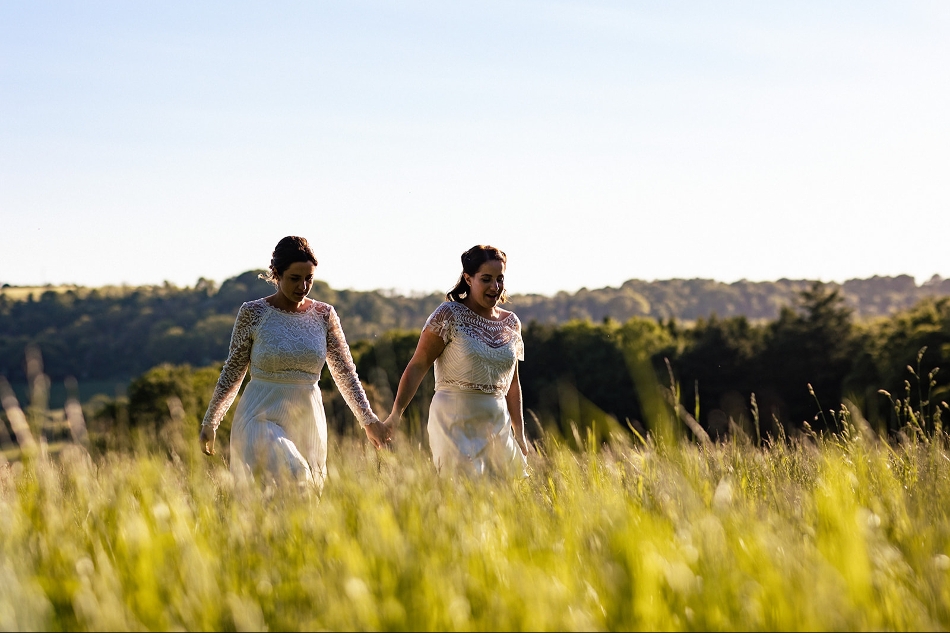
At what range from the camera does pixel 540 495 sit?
3.74m

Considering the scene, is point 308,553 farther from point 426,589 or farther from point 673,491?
point 673,491

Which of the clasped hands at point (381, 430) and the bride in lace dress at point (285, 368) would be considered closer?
the bride in lace dress at point (285, 368)

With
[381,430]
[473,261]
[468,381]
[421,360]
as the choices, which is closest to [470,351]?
[468,381]

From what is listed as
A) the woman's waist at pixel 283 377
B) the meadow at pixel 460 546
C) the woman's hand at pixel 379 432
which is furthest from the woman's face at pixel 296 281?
the meadow at pixel 460 546

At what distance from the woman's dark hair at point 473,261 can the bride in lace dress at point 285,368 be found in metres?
0.89

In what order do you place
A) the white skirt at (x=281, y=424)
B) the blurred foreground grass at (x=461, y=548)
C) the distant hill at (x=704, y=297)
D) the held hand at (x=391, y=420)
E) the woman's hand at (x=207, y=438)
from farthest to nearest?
the distant hill at (x=704, y=297) → the held hand at (x=391, y=420) → the woman's hand at (x=207, y=438) → the white skirt at (x=281, y=424) → the blurred foreground grass at (x=461, y=548)

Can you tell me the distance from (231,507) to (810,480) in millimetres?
2398

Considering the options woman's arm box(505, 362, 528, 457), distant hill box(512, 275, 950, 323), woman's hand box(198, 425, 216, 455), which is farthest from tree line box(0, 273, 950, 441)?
distant hill box(512, 275, 950, 323)

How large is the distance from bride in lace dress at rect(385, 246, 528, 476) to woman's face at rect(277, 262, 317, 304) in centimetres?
→ 87

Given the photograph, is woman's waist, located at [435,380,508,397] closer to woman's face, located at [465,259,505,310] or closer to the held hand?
the held hand

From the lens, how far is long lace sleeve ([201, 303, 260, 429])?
21.5 ft

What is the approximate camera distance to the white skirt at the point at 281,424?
6039 mm

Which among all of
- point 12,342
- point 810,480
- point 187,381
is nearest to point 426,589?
point 810,480

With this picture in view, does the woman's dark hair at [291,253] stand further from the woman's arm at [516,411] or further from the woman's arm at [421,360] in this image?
the woman's arm at [516,411]
